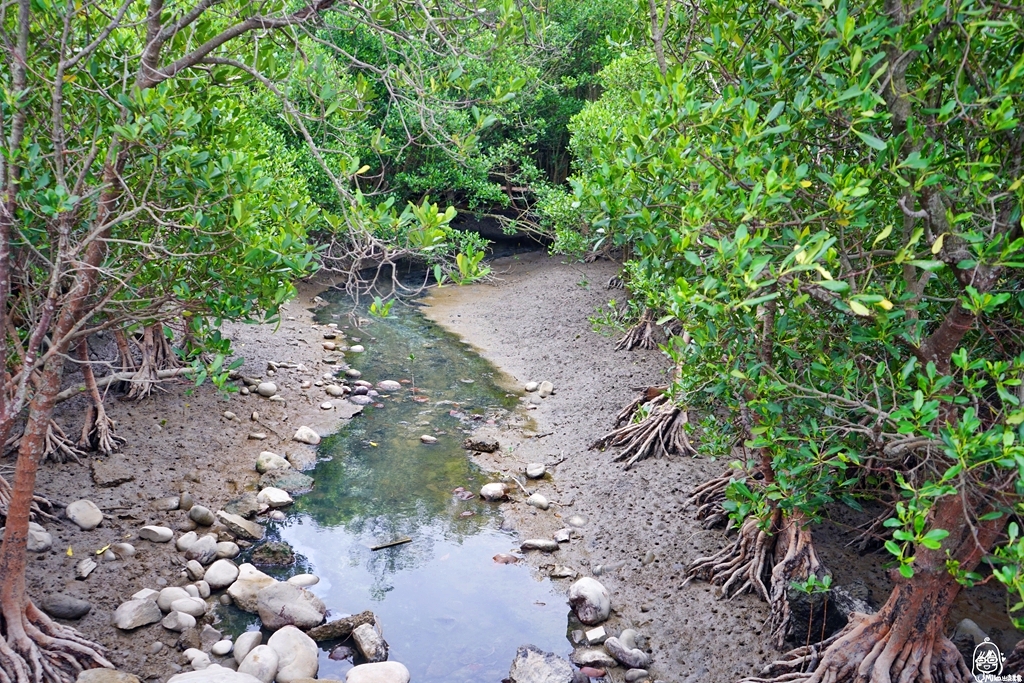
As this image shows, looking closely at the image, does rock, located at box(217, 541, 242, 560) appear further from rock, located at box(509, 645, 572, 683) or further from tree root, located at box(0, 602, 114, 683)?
rock, located at box(509, 645, 572, 683)

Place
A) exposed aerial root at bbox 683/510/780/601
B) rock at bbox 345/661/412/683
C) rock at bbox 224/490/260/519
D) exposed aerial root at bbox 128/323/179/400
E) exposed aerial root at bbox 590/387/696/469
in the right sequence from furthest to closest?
1. exposed aerial root at bbox 128/323/179/400
2. exposed aerial root at bbox 590/387/696/469
3. rock at bbox 224/490/260/519
4. exposed aerial root at bbox 683/510/780/601
5. rock at bbox 345/661/412/683

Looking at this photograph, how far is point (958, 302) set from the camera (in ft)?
12.9

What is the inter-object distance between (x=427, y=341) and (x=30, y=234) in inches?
421

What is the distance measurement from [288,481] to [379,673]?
3766 mm

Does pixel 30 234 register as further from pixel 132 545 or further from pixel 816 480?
pixel 816 480

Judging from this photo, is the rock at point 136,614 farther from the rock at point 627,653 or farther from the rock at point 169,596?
the rock at point 627,653

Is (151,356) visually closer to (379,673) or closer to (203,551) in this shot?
(203,551)

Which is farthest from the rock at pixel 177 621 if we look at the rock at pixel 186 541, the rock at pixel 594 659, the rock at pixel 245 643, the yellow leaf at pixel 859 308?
the yellow leaf at pixel 859 308

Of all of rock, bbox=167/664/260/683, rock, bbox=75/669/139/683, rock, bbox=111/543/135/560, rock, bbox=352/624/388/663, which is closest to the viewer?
rock, bbox=75/669/139/683

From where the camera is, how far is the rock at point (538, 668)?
5.73m

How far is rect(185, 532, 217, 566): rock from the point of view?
23.3 ft

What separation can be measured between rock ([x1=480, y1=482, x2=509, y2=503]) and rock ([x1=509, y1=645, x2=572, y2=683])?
2880mm

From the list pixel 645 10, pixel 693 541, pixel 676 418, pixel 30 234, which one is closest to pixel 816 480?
pixel 693 541

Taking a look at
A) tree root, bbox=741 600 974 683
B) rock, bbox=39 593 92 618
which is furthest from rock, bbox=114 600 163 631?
tree root, bbox=741 600 974 683
